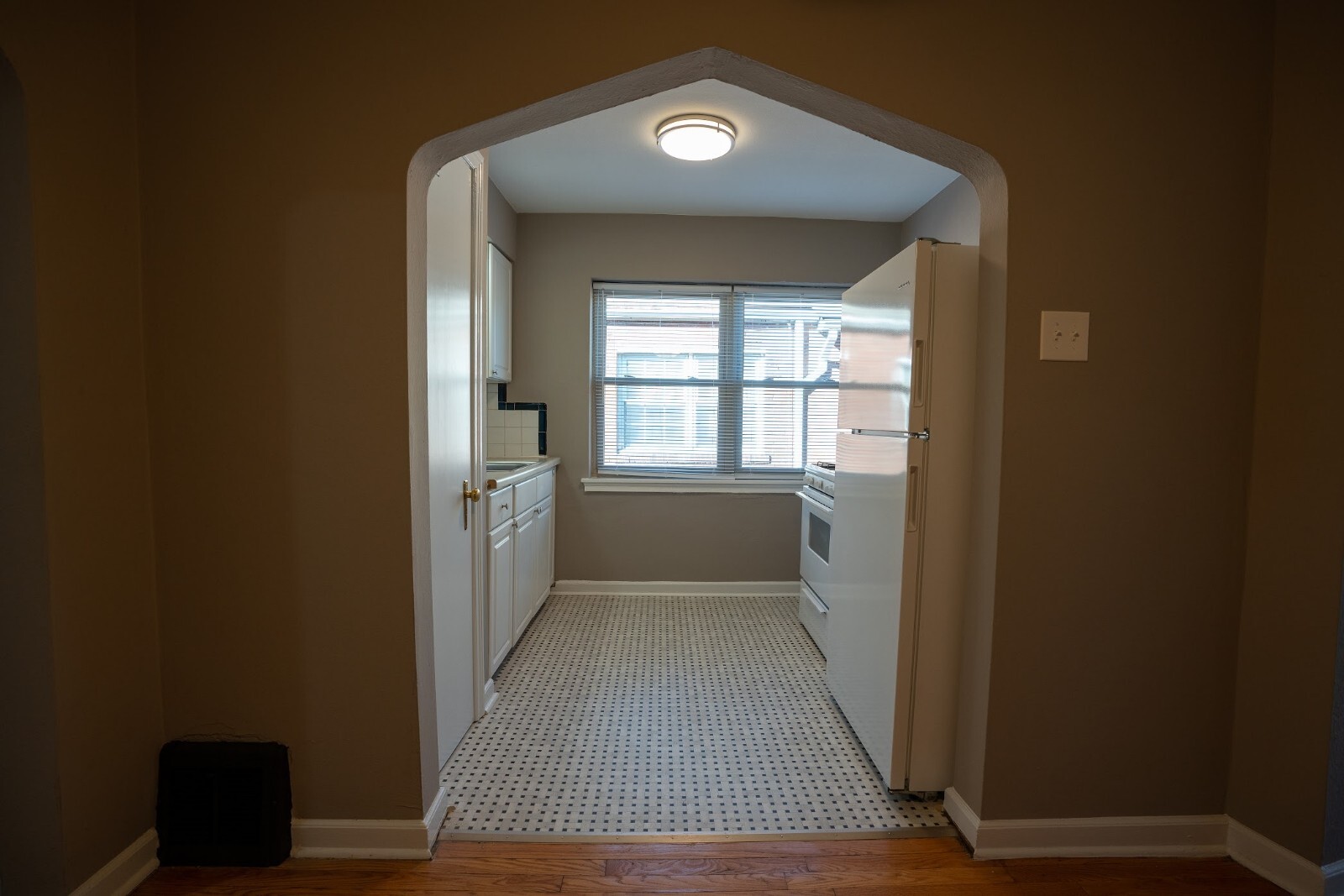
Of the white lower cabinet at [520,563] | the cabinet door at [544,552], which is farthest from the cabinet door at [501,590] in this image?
the cabinet door at [544,552]

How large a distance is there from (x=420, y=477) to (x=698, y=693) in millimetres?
1556

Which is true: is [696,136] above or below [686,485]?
above

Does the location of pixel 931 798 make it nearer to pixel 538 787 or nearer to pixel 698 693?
pixel 698 693

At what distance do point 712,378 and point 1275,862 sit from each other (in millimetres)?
3195

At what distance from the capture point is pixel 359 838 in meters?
1.59

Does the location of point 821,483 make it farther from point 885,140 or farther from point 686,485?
point 885,140

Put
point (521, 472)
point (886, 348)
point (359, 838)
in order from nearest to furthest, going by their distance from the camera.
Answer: point (359, 838), point (886, 348), point (521, 472)

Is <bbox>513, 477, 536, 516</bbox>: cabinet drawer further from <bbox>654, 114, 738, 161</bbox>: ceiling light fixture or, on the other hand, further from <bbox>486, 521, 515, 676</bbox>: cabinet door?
<bbox>654, 114, 738, 161</bbox>: ceiling light fixture

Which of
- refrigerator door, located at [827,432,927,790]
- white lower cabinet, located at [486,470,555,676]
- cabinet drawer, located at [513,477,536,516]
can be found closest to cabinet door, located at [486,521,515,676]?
white lower cabinet, located at [486,470,555,676]

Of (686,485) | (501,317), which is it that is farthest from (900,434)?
(501,317)

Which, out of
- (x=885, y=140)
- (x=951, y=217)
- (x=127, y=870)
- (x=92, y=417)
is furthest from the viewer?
(x=951, y=217)

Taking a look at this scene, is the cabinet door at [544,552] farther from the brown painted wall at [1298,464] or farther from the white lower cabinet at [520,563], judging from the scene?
the brown painted wall at [1298,464]

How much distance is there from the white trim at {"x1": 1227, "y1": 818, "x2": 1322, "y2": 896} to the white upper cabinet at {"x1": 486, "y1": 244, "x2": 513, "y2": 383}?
3.25 meters

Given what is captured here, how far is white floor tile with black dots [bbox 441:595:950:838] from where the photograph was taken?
177cm
